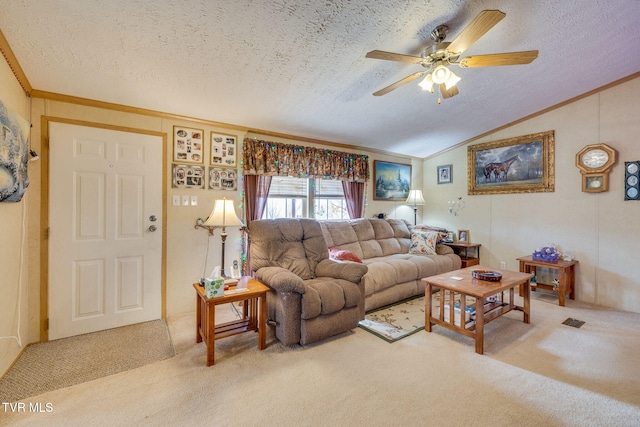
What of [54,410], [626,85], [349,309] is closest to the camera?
[54,410]

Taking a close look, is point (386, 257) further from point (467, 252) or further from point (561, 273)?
point (561, 273)

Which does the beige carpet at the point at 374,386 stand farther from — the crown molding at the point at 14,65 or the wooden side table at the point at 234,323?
the crown molding at the point at 14,65

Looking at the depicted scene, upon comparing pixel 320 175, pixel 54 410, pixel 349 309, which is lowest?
pixel 54 410

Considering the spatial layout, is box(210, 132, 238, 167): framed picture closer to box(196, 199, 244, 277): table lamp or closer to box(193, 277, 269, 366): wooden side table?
box(196, 199, 244, 277): table lamp

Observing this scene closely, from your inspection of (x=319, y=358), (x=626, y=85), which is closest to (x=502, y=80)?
(x=626, y=85)

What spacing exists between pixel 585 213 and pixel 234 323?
451cm

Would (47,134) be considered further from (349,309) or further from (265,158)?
(349,309)

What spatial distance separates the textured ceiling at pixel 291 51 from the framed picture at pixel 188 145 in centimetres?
22

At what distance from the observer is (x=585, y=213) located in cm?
353

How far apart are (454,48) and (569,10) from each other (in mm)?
1061

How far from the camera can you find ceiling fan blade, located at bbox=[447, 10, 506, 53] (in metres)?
A: 1.55

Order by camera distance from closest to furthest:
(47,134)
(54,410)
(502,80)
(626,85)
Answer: (54,410) < (47,134) < (502,80) < (626,85)

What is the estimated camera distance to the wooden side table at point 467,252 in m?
4.34

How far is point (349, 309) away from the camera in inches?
101
